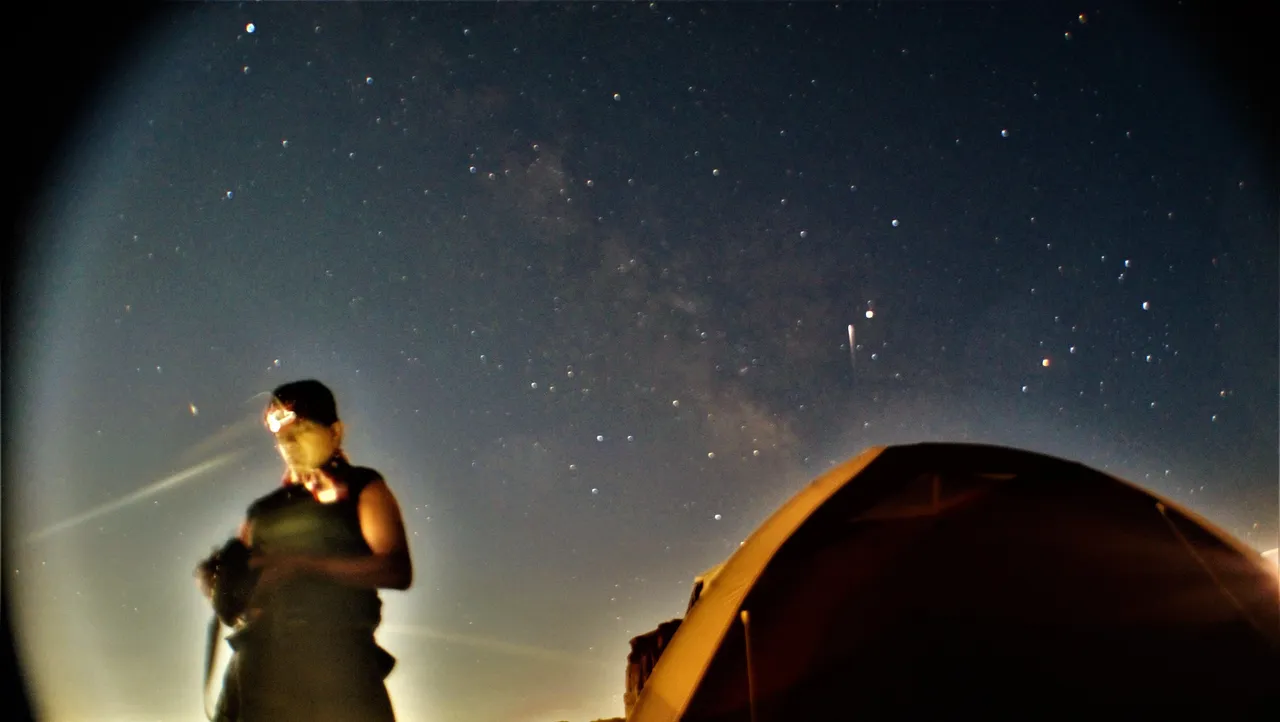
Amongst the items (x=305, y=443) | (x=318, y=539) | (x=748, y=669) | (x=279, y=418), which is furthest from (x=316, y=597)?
(x=748, y=669)

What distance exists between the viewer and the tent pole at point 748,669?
2.69 meters

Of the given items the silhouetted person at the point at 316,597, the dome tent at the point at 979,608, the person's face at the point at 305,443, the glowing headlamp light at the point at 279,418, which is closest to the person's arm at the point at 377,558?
the silhouetted person at the point at 316,597

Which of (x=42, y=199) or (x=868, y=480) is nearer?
(x=868, y=480)

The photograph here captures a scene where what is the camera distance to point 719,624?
9.25ft

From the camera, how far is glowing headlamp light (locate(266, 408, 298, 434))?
2.16 m

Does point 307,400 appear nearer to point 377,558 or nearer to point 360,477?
point 360,477

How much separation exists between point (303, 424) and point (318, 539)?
0.39 m

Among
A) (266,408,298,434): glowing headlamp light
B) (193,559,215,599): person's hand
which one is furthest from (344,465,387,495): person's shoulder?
(193,559,215,599): person's hand

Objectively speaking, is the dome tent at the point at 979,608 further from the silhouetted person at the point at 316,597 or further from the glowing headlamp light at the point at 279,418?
the glowing headlamp light at the point at 279,418

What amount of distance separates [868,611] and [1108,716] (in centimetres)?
99

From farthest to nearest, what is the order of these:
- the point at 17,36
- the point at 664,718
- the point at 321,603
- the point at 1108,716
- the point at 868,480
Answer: the point at 17,36 → the point at 868,480 → the point at 664,718 → the point at 1108,716 → the point at 321,603

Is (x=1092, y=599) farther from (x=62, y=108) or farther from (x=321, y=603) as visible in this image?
(x=62, y=108)

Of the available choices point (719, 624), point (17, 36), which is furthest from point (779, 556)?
point (17, 36)

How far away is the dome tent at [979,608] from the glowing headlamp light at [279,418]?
1.94 metres
